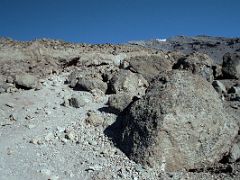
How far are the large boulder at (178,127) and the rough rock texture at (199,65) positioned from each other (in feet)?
9.77

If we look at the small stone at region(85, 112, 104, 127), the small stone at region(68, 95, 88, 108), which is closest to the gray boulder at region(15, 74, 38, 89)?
the small stone at region(68, 95, 88, 108)

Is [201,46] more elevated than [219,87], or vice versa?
[201,46]

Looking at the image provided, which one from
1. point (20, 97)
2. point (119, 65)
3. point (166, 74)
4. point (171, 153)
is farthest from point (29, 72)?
point (171, 153)

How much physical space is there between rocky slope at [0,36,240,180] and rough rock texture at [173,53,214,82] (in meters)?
0.03

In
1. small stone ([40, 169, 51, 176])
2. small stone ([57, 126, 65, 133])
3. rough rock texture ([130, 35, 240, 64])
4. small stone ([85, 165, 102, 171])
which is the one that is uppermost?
rough rock texture ([130, 35, 240, 64])

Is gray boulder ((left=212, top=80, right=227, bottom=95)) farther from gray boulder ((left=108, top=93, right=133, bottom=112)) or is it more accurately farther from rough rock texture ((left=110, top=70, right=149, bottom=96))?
gray boulder ((left=108, top=93, right=133, bottom=112))

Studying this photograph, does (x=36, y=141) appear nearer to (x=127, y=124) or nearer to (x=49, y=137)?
(x=49, y=137)

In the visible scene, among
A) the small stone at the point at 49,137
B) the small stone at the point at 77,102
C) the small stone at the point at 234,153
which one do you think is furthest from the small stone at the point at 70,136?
the small stone at the point at 234,153

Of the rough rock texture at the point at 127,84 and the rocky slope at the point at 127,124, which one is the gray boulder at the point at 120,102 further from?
the rough rock texture at the point at 127,84

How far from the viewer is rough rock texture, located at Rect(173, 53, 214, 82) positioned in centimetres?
1127

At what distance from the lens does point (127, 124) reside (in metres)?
8.22

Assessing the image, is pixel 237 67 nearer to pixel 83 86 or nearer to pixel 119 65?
pixel 119 65

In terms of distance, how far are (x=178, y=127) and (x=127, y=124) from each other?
1149mm

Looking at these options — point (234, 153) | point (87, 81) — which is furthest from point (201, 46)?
point (234, 153)
